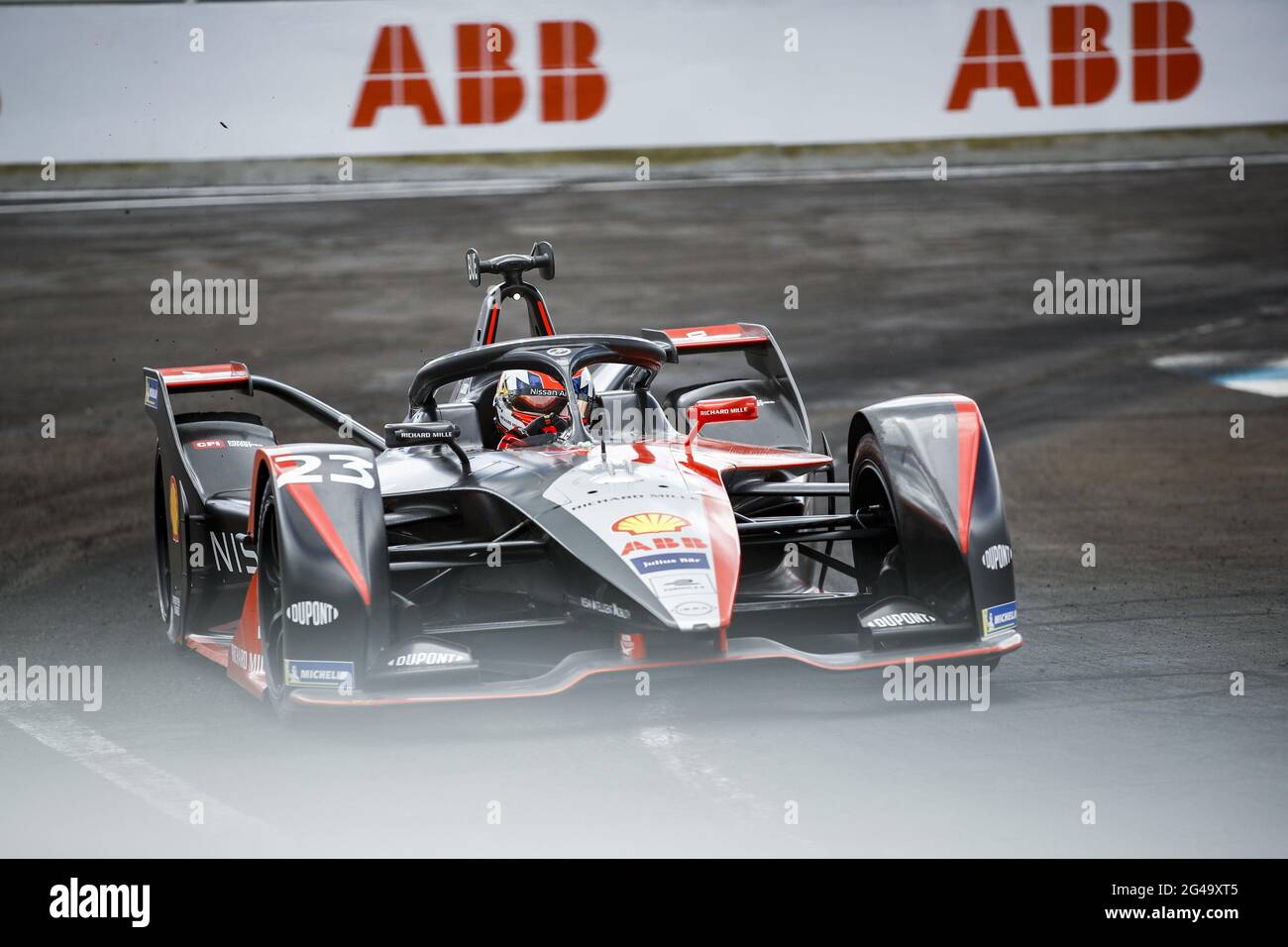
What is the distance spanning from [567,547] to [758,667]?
0.85 m

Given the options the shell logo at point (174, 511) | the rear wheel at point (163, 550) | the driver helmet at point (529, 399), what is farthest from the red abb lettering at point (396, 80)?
the driver helmet at point (529, 399)

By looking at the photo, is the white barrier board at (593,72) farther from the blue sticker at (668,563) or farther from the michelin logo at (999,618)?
the blue sticker at (668,563)

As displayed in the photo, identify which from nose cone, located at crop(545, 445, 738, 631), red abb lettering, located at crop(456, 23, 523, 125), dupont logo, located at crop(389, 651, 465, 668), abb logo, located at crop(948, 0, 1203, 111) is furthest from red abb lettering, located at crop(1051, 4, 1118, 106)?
dupont logo, located at crop(389, 651, 465, 668)

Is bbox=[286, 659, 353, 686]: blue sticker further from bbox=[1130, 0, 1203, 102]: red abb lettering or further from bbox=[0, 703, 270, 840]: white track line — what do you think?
bbox=[1130, 0, 1203, 102]: red abb lettering

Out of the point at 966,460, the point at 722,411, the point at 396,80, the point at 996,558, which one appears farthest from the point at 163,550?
the point at 396,80

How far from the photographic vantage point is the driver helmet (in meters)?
8.33

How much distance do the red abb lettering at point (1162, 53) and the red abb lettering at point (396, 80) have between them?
9428 millimetres

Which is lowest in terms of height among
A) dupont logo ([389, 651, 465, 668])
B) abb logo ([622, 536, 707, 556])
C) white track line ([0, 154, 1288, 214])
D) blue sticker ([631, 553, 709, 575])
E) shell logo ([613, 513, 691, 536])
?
dupont logo ([389, 651, 465, 668])

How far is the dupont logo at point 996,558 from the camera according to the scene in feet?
24.0

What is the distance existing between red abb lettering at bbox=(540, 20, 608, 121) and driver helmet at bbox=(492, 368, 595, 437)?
1697cm

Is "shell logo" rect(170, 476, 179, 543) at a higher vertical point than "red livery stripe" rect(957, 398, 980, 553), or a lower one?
lower

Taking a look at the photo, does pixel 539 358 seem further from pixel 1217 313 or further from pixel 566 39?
pixel 566 39

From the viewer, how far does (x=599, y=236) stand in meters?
23.3
